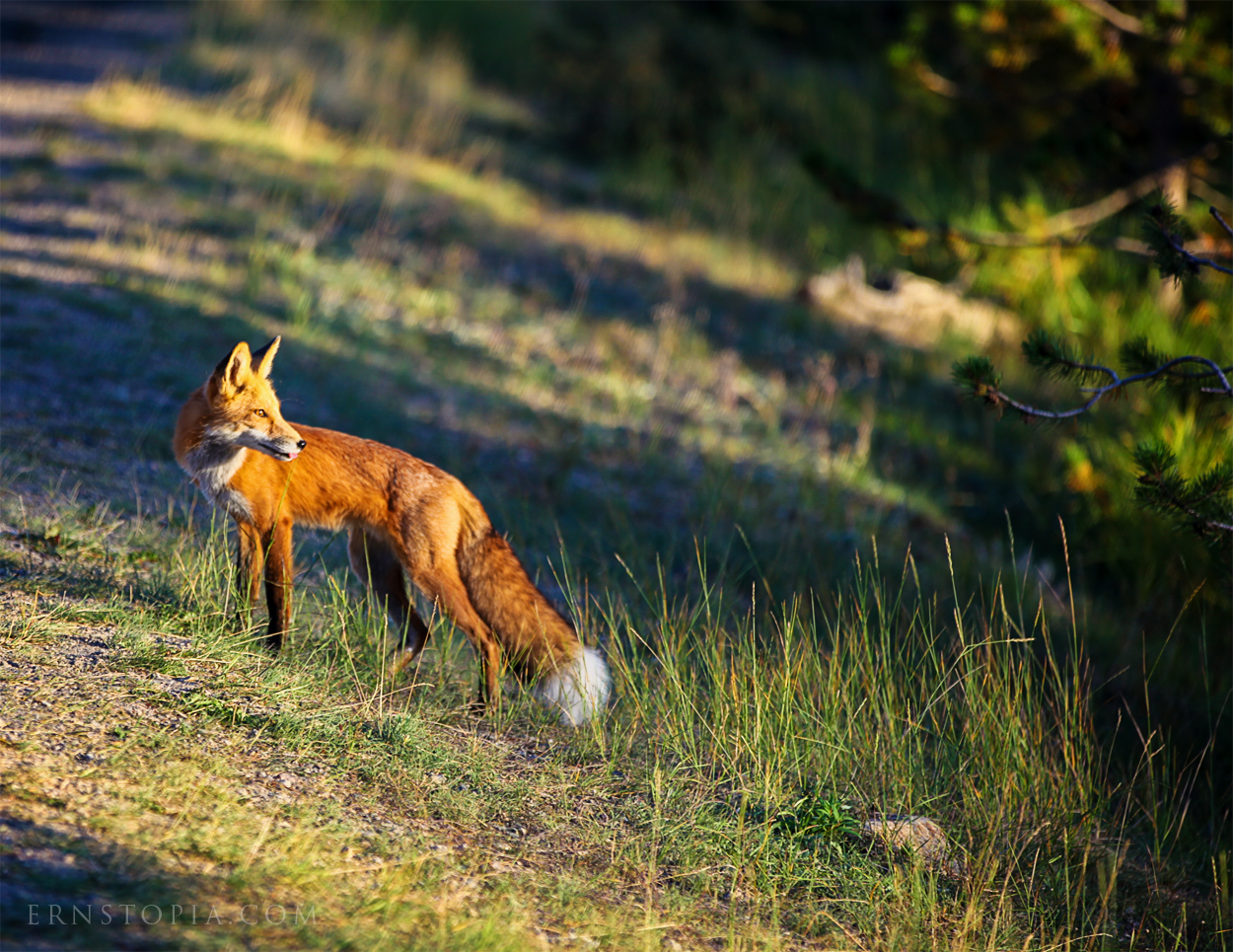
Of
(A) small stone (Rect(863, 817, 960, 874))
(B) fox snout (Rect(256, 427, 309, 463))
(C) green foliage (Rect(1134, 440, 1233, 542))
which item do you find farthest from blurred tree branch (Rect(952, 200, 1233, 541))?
(B) fox snout (Rect(256, 427, 309, 463))

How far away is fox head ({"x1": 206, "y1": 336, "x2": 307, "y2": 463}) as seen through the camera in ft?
14.1

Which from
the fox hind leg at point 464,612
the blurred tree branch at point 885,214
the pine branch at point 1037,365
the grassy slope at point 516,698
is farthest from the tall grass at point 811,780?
the blurred tree branch at point 885,214

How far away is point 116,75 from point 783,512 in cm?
1046

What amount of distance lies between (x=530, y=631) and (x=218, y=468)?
4.73ft

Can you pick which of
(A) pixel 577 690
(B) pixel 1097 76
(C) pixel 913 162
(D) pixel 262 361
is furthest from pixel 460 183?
(A) pixel 577 690

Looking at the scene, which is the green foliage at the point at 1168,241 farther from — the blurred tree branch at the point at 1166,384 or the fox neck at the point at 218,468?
the fox neck at the point at 218,468

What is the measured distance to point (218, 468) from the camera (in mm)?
4449

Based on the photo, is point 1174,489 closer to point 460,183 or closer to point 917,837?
point 917,837

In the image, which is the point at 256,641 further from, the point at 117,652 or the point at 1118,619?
the point at 1118,619

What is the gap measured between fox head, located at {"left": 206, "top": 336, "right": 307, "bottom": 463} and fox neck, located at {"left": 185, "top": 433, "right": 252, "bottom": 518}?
6 centimetres

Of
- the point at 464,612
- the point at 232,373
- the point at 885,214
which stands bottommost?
the point at 464,612

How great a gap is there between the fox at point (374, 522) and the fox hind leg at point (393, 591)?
14 centimetres

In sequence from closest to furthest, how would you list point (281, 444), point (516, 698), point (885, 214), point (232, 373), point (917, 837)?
point (917, 837) → point (281, 444) → point (232, 373) → point (516, 698) → point (885, 214)

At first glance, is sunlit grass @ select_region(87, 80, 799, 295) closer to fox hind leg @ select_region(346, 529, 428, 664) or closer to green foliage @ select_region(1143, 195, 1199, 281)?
green foliage @ select_region(1143, 195, 1199, 281)
